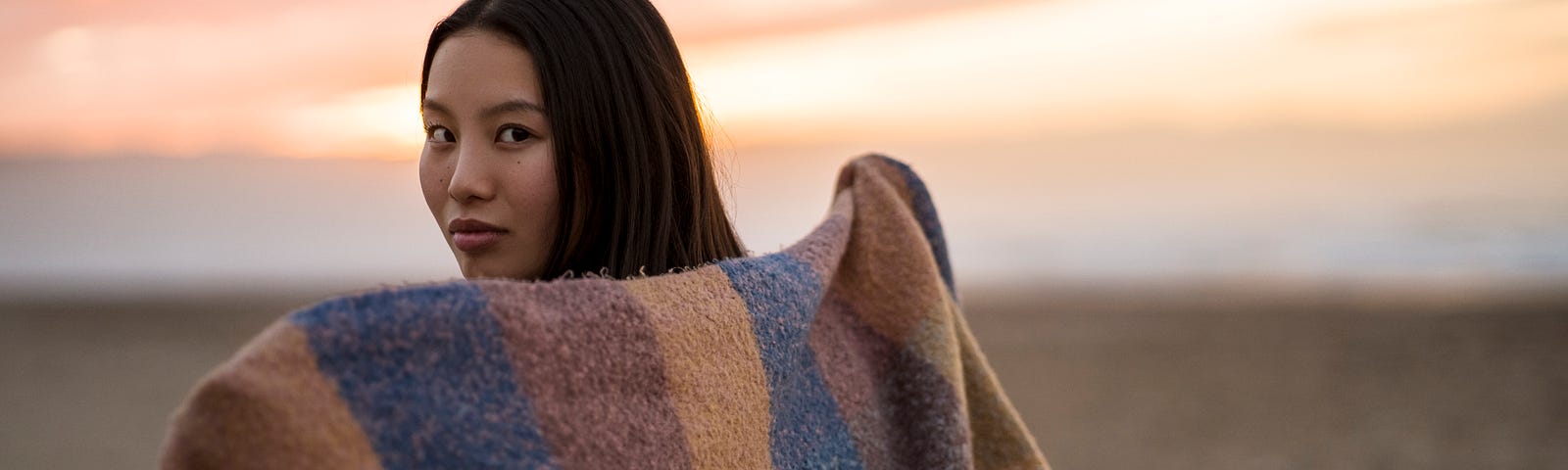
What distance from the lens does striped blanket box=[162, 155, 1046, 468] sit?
59 cm

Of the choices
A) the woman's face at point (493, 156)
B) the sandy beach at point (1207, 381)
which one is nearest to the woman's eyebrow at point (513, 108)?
the woman's face at point (493, 156)

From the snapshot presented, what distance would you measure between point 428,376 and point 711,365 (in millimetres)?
253

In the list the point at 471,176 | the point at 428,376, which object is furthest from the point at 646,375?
the point at 471,176

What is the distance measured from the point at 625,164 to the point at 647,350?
399 mm

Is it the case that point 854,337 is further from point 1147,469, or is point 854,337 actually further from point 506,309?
point 1147,469

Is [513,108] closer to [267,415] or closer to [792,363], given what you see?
[792,363]

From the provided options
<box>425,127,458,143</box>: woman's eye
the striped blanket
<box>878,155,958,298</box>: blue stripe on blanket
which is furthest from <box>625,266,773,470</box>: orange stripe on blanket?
<box>878,155,958,298</box>: blue stripe on blanket

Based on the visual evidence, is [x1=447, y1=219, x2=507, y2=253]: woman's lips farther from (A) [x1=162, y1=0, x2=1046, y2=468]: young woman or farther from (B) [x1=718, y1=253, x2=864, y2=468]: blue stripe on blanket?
(B) [x1=718, y1=253, x2=864, y2=468]: blue stripe on blanket

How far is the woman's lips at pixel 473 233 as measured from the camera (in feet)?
3.67

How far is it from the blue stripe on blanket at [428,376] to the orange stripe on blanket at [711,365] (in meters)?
0.14

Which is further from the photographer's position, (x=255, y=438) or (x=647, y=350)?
(x=647, y=350)

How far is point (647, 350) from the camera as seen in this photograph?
800 mm

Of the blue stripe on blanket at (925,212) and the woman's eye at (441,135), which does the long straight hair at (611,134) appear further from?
the blue stripe on blanket at (925,212)

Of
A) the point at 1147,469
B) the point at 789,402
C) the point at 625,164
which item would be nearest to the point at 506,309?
the point at 789,402
